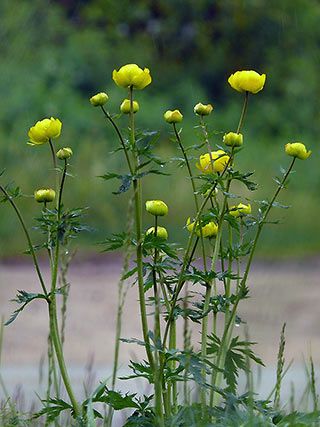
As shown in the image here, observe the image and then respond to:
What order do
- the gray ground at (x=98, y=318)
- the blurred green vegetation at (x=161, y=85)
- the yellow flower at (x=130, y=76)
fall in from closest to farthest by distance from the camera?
1. the yellow flower at (x=130, y=76)
2. the gray ground at (x=98, y=318)
3. the blurred green vegetation at (x=161, y=85)

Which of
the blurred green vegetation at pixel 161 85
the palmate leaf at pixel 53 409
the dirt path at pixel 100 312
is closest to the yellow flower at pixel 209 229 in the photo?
the palmate leaf at pixel 53 409

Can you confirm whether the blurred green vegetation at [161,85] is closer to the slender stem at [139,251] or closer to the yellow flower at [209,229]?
the yellow flower at [209,229]

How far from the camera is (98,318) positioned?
593 centimetres

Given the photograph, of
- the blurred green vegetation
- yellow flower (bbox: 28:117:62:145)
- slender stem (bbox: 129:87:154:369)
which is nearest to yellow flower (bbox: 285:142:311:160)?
slender stem (bbox: 129:87:154:369)

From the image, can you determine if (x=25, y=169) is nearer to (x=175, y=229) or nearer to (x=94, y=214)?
(x=94, y=214)

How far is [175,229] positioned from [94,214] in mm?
752

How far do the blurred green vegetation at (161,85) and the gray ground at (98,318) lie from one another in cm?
57

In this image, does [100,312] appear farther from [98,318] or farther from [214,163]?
[214,163]

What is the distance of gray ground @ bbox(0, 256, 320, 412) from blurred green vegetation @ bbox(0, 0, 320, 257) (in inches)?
22.5

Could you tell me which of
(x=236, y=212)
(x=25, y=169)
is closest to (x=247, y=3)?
(x=25, y=169)

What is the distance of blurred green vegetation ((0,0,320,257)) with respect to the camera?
8258mm

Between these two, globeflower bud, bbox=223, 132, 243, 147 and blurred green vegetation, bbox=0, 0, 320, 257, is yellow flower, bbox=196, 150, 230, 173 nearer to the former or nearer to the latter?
globeflower bud, bbox=223, 132, 243, 147

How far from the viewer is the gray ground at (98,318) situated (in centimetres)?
475

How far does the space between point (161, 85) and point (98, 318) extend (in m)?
5.31
